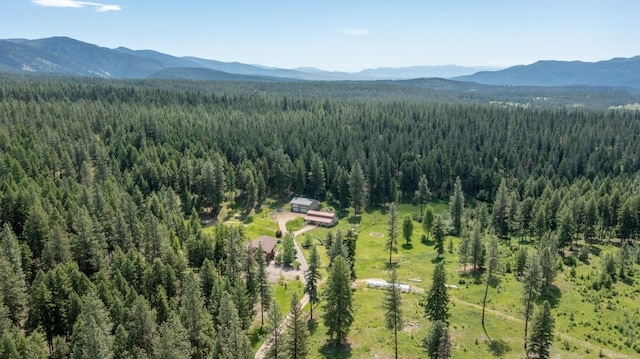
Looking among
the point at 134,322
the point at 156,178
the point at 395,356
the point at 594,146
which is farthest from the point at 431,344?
the point at 594,146

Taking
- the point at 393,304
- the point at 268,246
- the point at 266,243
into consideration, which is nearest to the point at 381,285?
the point at 393,304

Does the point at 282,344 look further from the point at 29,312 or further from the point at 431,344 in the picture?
the point at 29,312

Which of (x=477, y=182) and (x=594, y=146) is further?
(x=594, y=146)

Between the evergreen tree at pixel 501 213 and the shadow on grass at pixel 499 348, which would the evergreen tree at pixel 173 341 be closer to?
the shadow on grass at pixel 499 348

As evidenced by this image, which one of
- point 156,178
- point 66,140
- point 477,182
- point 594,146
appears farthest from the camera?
point 594,146

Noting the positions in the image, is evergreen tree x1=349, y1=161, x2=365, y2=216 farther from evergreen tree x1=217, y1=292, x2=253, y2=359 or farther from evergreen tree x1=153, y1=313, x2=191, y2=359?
evergreen tree x1=153, y1=313, x2=191, y2=359

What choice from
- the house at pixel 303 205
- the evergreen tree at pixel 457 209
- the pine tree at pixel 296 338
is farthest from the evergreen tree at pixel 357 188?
the pine tree at pixel 296 338

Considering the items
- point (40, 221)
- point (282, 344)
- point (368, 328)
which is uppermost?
point (40, 221)
